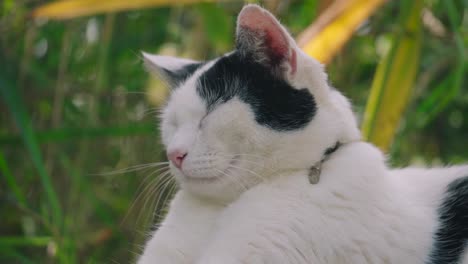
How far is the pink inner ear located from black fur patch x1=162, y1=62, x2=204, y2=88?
17cm

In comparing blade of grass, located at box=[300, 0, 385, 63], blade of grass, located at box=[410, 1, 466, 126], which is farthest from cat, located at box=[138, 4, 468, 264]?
blade of grass, located at box=[410, 1, 466, 126]

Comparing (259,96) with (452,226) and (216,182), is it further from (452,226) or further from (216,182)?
(452,226)

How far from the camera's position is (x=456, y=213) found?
1.00m

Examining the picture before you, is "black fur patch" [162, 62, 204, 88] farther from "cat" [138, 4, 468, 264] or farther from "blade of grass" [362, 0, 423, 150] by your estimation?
"blade of grass" [362, 0, 423, 150]

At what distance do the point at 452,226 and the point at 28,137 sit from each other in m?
0.84

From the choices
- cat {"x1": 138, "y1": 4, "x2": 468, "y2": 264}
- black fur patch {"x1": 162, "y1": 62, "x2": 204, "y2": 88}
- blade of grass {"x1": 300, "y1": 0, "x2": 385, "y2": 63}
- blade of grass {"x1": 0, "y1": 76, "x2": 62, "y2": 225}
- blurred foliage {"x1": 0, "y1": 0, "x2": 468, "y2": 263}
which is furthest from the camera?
blurred foliage {"x1": 0, "y1": 0, "x2": 468, "y2": 263}

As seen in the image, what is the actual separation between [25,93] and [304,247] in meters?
1.30

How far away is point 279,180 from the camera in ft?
3.12

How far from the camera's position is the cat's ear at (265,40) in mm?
901

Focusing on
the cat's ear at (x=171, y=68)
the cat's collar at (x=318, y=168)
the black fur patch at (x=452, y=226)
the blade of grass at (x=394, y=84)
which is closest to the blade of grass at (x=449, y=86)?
the blade of grass at (x=394, y=84)

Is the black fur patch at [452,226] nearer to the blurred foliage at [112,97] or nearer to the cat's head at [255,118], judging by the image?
the cat's head at [255,118]

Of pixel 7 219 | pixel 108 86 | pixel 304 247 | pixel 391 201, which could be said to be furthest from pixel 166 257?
pixel 7 219

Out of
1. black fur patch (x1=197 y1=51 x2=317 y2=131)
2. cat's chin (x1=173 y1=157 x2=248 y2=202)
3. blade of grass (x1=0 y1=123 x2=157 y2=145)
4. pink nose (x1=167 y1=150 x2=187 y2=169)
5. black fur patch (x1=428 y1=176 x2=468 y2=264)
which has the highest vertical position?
black fur patch (x1=197 y1=51 x2=317 y2=131)

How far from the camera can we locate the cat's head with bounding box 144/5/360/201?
92 centimetres
